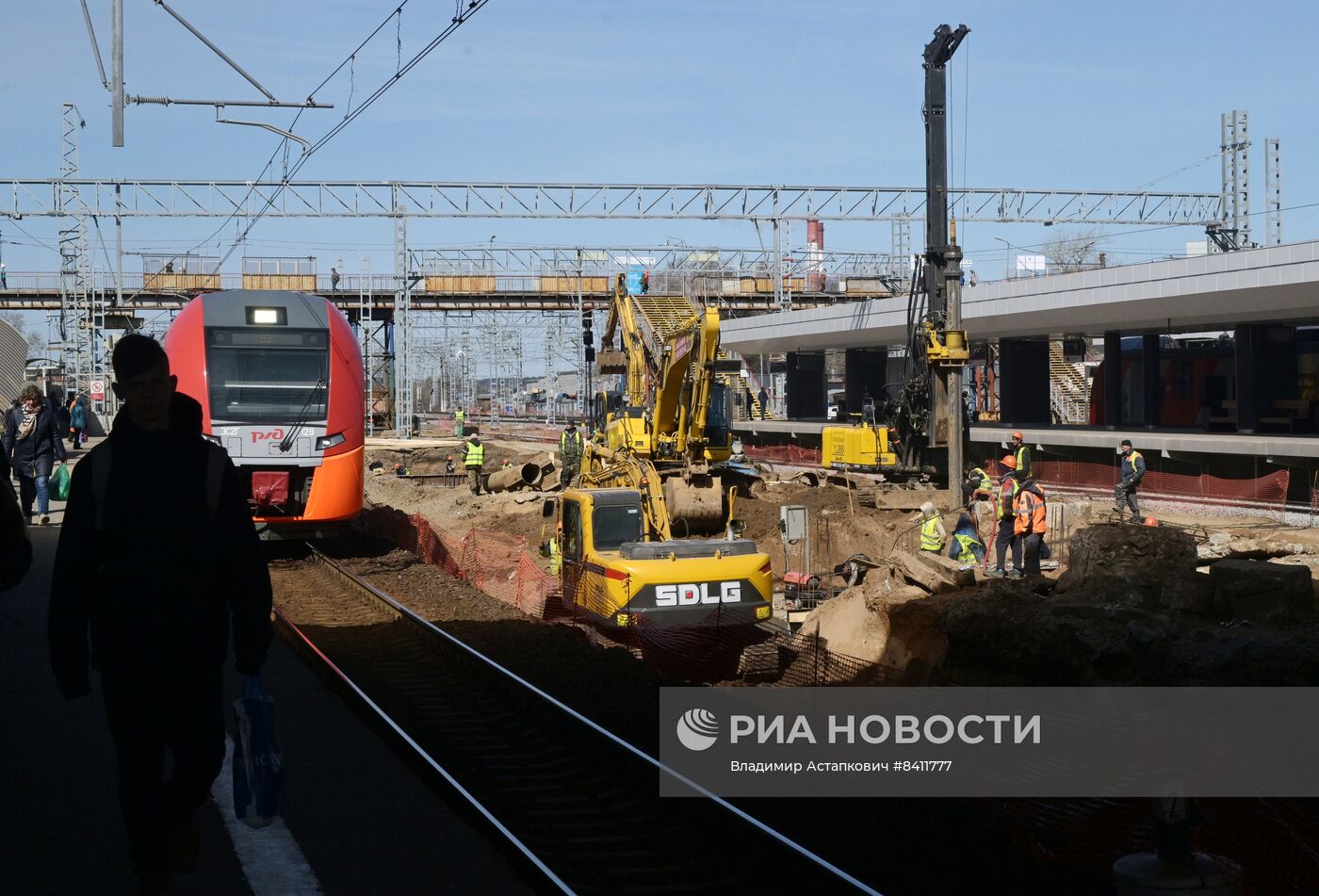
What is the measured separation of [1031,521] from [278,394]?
35.7 ft

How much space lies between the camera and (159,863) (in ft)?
15.6

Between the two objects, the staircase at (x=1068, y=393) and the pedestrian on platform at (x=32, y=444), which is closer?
the pedestrian on platform at (x=32, y=444)

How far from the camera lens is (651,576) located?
1466 cm

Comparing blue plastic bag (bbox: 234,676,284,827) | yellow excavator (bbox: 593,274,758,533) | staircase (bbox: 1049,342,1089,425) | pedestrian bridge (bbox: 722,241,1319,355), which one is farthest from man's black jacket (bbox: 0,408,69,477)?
staircase (bbox: 1049,342,1089,425)

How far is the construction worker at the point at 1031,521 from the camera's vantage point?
61.7ft

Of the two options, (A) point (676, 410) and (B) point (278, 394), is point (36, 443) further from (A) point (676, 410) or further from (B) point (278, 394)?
(A) point (676, 410)

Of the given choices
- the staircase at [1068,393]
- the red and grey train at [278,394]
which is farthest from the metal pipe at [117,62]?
the staircase at [1068,393]

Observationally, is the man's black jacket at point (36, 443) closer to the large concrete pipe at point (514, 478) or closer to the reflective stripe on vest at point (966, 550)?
the reflective stripe on vest at point (966, 550)

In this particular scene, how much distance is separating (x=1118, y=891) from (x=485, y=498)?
30.7 meters

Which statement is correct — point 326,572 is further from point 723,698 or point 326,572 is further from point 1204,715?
point 1204,715

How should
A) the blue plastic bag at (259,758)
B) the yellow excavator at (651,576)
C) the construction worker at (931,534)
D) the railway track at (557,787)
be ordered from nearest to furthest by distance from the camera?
1. the blue plastic bag at (259,758)
2. the railway track at (557,787)
3. the yellow excavator at (651,576)
4. the construction worker at (931,534)

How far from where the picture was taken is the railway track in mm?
6746

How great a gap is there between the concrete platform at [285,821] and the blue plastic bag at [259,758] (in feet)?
3.01

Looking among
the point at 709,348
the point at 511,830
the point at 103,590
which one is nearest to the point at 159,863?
the point at 103,590
